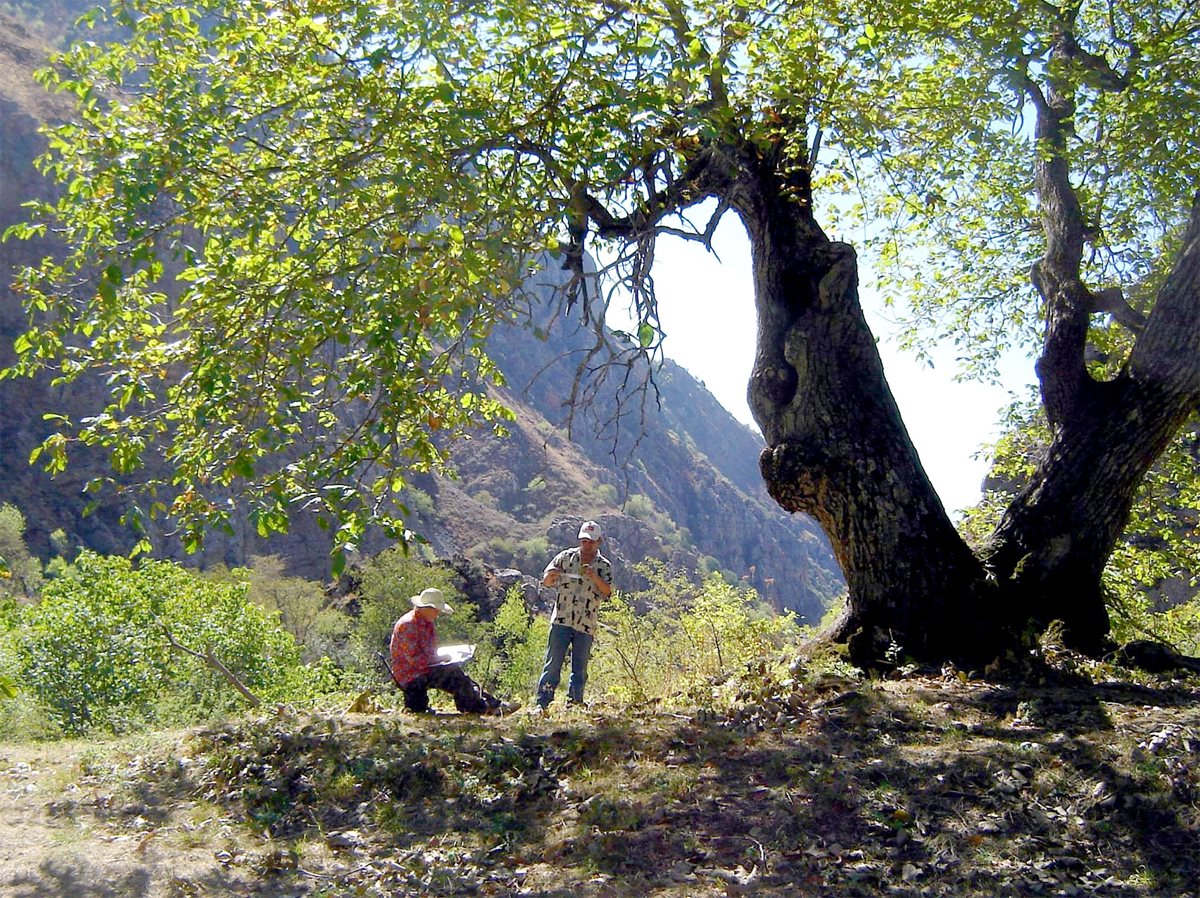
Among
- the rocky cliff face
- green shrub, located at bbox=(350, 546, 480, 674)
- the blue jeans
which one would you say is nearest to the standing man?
the blue jeans

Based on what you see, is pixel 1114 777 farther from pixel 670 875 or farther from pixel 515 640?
pixel 515 640

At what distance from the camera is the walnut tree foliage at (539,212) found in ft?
15.5

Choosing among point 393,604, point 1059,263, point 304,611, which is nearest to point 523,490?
point 304,611

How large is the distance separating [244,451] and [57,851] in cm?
187

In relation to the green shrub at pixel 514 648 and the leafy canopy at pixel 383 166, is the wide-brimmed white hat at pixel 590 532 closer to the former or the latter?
the leafy canopy at pixel 383 166

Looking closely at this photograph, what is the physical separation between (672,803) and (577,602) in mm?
2606

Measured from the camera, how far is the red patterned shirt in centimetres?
645

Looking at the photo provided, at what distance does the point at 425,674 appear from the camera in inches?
253

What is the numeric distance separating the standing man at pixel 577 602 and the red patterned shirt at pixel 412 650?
0.79 meters

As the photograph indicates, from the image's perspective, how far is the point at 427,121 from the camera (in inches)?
187

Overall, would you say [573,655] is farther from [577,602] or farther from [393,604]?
[393,604]

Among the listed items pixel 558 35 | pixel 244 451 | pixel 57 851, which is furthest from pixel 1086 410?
pixel 57 851

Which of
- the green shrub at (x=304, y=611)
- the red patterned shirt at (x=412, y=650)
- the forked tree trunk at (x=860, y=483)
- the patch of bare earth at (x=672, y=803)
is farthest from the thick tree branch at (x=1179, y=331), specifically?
the green shrub at (x=304, y=611)

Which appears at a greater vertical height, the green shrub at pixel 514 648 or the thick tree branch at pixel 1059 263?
the thick tree branch at pixel 1059 263
